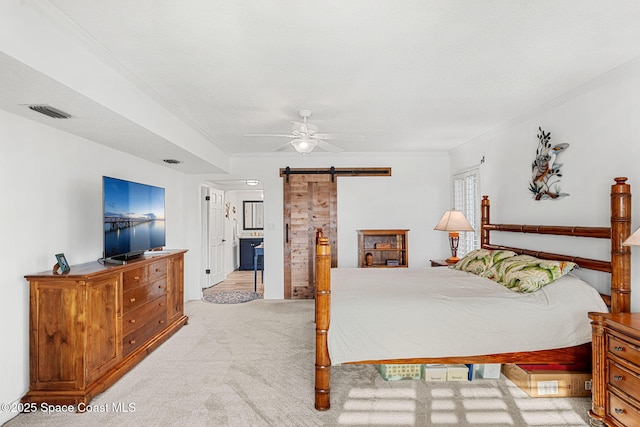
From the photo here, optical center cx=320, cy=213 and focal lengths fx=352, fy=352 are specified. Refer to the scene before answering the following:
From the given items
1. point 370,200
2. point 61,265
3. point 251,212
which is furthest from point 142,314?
point 251,212

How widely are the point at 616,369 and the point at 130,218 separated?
4208 millimetres

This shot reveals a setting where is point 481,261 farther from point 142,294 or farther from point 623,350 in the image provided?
point 142,294

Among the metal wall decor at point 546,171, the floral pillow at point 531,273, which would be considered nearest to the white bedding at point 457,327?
the floral pillow at point 531,273

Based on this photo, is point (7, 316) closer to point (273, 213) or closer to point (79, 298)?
point (79, 298)

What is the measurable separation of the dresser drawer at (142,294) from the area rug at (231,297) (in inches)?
73.5

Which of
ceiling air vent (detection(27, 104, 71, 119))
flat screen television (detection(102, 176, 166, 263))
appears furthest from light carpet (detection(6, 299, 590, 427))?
ceiling air vent (detection(27, 104, 71, 119))

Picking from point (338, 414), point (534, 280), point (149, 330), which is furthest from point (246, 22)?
point (149, 330)

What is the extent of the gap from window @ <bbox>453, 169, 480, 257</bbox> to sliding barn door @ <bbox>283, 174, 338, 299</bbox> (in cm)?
201

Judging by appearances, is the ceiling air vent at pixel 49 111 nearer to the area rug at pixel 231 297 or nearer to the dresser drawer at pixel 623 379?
the area rug at pixel 231 297

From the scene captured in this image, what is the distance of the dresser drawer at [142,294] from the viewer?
325 cm

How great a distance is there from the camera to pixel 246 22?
6.58ft

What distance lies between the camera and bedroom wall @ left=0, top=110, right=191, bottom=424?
8.38 ft

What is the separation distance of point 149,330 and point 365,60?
3.39 m

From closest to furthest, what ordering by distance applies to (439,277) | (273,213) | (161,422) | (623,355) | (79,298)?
1. (623,355)
2. (161,422)
3. (79,298)
4. (439,277)
5. (273,213)
